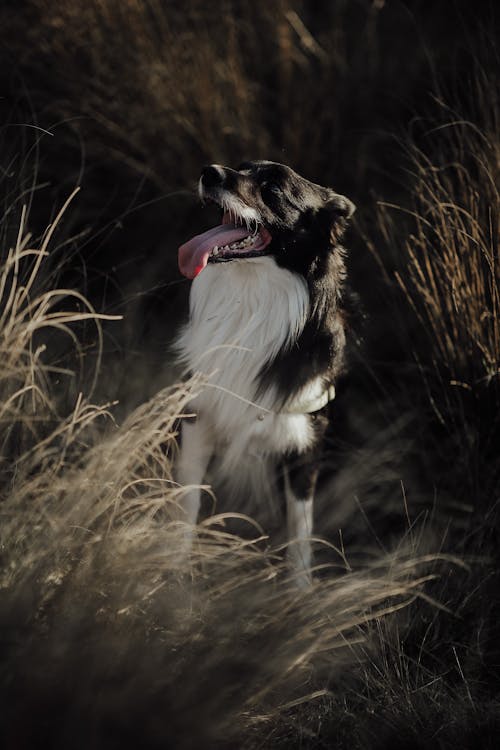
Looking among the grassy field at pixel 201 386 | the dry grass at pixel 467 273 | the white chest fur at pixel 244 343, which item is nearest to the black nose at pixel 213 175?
the white chest fur at pixel 244 343

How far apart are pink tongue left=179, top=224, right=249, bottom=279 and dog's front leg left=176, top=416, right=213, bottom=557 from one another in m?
0.58

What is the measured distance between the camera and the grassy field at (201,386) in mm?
2016

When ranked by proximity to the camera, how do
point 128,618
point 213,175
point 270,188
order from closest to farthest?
point 128,618, point 213,175, point 270,188

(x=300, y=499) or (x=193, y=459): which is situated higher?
(x=193, y=459)

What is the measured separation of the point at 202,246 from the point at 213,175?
0.22 m

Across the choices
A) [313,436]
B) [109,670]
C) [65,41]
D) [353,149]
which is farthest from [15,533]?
[353,149]

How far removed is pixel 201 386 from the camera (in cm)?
281

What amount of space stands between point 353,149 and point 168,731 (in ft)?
10.5

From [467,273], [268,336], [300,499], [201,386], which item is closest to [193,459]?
[201,386]

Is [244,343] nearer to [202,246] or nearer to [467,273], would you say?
[202,246]

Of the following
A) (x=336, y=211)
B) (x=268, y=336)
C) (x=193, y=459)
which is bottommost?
(x=193, y=459)

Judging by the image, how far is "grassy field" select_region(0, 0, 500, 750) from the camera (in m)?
2.02

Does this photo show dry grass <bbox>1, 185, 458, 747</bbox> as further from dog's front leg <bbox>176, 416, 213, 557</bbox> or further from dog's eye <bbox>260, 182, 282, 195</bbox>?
dog's eye <bbox>260, 182, 282, 195</bbox>

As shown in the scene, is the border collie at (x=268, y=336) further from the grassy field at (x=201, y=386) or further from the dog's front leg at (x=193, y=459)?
the grassy field at (x=201, y=386)
